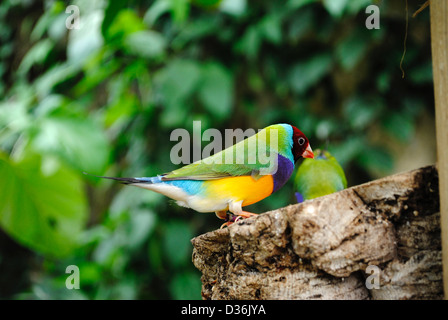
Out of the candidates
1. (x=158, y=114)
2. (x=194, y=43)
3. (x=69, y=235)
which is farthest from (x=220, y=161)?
(x=194, y=43)

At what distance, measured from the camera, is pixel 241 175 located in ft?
2.50

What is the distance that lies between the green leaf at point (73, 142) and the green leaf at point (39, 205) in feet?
0.19

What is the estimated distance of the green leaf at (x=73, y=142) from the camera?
1.40 meters

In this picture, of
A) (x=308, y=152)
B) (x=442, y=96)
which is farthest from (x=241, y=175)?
(x=442, y=96)

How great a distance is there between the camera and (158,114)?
1880 mm

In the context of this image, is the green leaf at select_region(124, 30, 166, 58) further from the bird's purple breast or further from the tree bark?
the tree bark

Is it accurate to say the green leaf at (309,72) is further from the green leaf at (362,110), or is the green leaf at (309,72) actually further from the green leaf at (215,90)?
the green leaf at (215,90)

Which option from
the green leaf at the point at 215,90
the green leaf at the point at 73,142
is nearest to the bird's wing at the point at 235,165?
the green leaf at the point at 73,142

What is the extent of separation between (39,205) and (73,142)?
0.72ft

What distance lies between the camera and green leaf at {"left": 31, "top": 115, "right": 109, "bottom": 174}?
4.58 feet

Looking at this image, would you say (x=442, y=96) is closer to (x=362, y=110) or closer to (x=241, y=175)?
(x=241, y=175)

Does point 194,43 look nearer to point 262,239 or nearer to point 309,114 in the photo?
point 309,114

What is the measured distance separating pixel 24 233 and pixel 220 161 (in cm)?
84

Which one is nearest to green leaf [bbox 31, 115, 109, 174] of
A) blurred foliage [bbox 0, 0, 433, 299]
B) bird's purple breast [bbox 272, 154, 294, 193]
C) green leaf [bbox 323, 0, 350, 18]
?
blurred foliage [bbox 0, 0, 433, 299]
